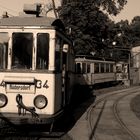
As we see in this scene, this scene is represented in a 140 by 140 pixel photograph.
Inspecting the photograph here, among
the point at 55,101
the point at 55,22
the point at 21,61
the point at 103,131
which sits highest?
the point at 55,22

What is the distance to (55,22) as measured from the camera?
488 inches

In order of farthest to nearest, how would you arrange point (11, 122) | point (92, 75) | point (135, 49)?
point (135, 49), point (92, 75), point (11, 122)

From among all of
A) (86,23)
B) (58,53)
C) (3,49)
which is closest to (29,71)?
(3,49)

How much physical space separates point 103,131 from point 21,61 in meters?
4.31

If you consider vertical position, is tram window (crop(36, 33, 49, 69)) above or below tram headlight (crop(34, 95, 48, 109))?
above

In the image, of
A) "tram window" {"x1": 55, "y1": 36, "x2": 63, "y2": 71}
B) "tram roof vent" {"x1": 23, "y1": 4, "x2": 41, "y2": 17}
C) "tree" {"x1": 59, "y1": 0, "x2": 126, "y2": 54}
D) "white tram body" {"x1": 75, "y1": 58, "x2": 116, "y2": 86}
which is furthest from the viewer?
"tree" {"x1": 59, "y1": 0, "x2": 126, "y2": 54}

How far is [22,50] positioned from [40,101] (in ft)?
4.75

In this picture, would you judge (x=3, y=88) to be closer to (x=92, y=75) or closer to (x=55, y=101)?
(x=55, y=101)

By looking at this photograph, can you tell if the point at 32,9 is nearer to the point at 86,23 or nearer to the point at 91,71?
the point at 91,71

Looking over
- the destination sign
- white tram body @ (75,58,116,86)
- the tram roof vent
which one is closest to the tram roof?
the tram roof vent

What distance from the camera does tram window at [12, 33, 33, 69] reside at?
11.6 m

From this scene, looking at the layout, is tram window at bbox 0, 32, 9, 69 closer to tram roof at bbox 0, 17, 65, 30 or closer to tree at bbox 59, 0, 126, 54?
tram roof at bbox 0, 17, 65, 30

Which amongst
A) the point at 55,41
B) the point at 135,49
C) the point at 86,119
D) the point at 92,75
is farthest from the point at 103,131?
Result: the point at 135,49

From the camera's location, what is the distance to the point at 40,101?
11.4m
